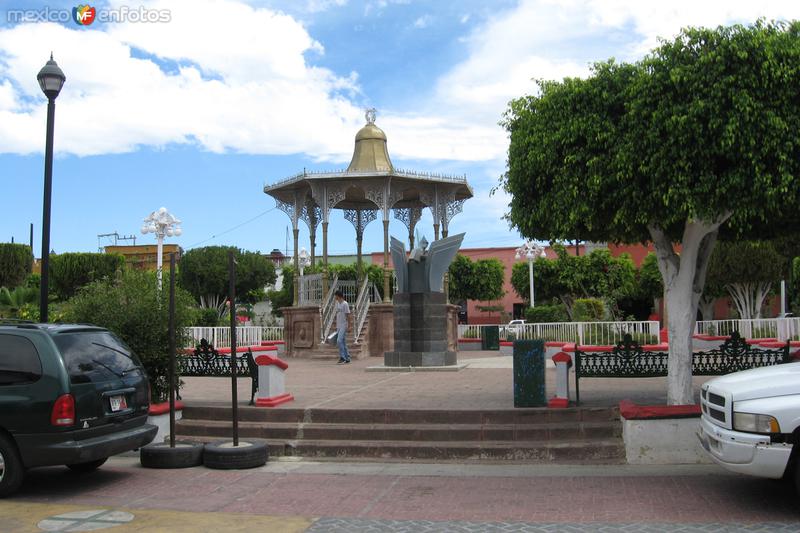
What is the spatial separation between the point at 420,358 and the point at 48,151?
1009 cm

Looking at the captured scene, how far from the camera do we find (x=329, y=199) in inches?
924

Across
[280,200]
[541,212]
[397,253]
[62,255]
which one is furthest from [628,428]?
[62,255]

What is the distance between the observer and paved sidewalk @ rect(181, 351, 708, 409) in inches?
419

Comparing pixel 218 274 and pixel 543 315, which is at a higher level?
pixel 218 274

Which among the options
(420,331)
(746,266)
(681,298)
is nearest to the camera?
(681,298)

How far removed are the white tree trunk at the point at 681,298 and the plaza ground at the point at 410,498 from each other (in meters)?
1.25

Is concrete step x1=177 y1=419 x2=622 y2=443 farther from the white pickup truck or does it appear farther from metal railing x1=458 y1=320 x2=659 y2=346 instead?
metal railing x1=458 y1=320 x2=659 y2=346

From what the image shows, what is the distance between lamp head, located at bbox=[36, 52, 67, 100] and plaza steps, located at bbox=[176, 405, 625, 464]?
17.1ft

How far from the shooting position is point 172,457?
27.9 ft

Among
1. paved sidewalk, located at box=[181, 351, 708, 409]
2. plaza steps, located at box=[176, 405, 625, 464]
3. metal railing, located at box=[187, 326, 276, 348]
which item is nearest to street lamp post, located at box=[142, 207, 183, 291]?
metal railing, located at box=[187, 326, 276, 348]

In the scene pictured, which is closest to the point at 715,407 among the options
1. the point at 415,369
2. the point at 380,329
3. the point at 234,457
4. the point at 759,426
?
the point at 759,426

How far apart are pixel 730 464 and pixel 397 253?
497 inches

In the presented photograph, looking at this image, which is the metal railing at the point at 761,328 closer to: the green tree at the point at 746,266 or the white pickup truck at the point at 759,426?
the green tree at the point at 746,266

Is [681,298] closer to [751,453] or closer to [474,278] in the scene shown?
[751,453]
